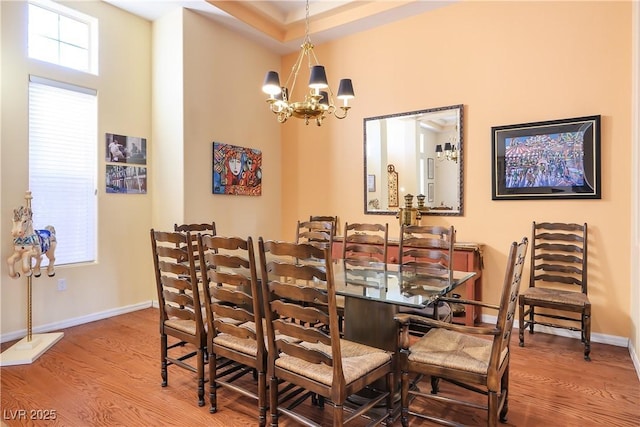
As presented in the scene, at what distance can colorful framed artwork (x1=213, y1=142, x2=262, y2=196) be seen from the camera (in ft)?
15.0

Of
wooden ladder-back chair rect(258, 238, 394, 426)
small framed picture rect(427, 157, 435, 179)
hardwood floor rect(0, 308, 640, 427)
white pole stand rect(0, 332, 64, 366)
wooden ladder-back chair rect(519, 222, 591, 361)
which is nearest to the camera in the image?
wooden ladder-back chair rect(258, 238, 394, 426)

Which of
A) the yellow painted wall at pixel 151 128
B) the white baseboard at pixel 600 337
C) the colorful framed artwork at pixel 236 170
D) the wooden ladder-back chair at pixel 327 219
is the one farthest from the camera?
the wooden ladder-back chair at pixel 327 219

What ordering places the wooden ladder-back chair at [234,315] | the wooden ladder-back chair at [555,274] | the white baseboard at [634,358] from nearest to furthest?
the wooden ladder-back chair at [234,315]
the white baseboard at [634,358]
the wooden ladder-back chair at [555,274]

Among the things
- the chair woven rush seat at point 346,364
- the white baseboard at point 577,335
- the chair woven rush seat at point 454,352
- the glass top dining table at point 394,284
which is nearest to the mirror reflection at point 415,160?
the white baseboard at point 577,335

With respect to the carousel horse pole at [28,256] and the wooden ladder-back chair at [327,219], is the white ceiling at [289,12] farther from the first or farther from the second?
the carousel horse pole at [28,256]

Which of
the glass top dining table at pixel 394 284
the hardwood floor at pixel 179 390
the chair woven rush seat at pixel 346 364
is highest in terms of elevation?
the glass top dining table at pixel 394 284

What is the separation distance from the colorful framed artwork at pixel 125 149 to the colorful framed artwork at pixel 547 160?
3876 mm

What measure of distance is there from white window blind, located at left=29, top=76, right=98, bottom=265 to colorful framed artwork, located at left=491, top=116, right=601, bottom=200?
13.9 ft

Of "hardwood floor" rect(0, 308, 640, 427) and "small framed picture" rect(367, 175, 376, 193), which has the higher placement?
"small framed picture" rect(367, 175, 376, 193)

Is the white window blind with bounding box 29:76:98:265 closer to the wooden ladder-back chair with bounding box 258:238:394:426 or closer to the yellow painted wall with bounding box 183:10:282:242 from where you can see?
the yellow painted wall with bounding box 183:10:282:242

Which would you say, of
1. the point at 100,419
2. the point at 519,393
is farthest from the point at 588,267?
the point at 100,419

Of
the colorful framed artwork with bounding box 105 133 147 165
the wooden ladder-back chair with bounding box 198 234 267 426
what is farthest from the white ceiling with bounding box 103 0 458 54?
the wooden ladder-back chair with bounding box 198 234 267 426

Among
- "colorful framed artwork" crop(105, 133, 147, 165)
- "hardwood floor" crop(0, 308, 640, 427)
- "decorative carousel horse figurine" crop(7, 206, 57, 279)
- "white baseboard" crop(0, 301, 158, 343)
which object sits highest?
"colorful framed artwork" crop(105, 133, 147, 165)

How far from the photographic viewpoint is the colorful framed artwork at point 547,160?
3.37m
